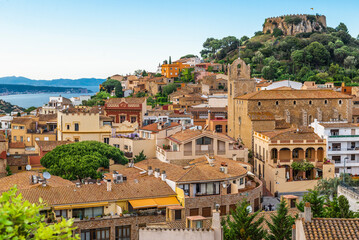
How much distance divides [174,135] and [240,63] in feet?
68.2

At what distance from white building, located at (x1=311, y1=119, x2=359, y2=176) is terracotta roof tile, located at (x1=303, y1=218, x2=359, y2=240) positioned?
105 feet

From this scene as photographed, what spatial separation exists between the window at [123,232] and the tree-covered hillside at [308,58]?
7784cm

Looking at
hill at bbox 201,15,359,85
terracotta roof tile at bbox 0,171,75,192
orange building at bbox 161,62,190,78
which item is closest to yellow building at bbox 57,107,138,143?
terracotta roof tile at bbox 0,171,75,192

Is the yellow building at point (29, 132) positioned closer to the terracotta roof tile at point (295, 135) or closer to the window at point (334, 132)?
the terracotta roof tile at point (295, 135)

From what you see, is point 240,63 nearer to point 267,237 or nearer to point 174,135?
point 174,135

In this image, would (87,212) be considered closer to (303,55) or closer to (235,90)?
(235,90)

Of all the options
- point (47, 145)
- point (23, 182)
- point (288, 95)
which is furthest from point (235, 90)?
point (23, 182)

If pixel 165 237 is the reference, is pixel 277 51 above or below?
above

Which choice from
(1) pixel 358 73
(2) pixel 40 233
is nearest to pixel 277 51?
(1) pixel 358 73

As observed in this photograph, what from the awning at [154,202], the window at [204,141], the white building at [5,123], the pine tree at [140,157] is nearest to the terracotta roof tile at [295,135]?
the window at [204,141]

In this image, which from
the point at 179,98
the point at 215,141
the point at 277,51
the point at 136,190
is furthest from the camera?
the point at 277,51

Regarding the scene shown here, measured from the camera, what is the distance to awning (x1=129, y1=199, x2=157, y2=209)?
27500 mm

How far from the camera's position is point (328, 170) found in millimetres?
43719

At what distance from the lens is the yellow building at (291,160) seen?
140ft
